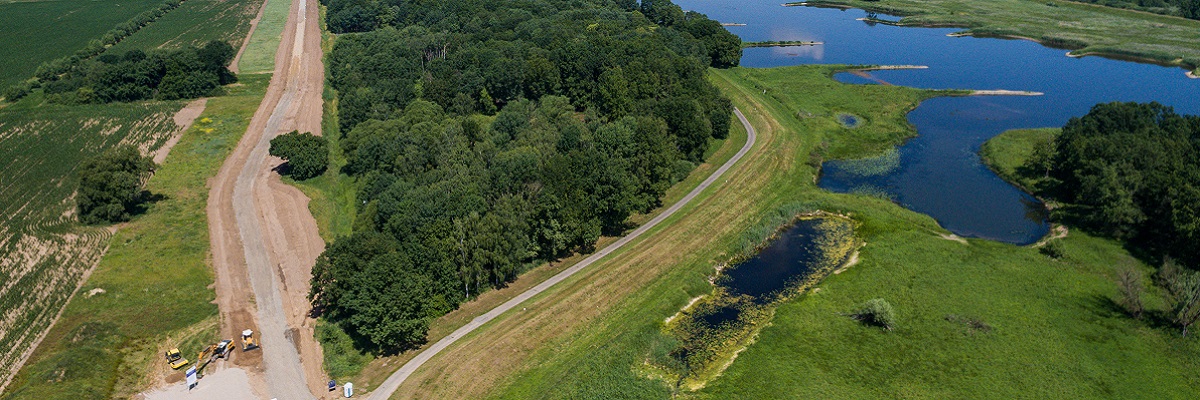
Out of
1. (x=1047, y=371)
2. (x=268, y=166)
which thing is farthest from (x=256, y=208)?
(x=1047, y=371)

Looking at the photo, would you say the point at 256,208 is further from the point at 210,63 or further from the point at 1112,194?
the point at 1112,194

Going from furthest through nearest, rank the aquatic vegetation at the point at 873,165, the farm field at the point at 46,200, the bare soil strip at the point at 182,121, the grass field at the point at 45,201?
1. the bare soil strip at the point at 182,121
2. the aquatic vegetation at the point at 873,165
3. the grass field at the point at 45,201
4. the farm field at the point at 46,200

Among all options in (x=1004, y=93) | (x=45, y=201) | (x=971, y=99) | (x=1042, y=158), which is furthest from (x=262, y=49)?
(x=1004, y=93)

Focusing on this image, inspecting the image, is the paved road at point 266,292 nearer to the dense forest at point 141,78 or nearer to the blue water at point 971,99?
the dense forest at point 141,78

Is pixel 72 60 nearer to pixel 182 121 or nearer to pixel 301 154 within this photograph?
pixel 182 121

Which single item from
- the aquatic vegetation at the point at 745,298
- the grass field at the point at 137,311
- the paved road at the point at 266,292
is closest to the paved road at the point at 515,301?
the paved road at the point at 266,292

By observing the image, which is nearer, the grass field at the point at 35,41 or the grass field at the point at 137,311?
the grass field at the point at 137,311
